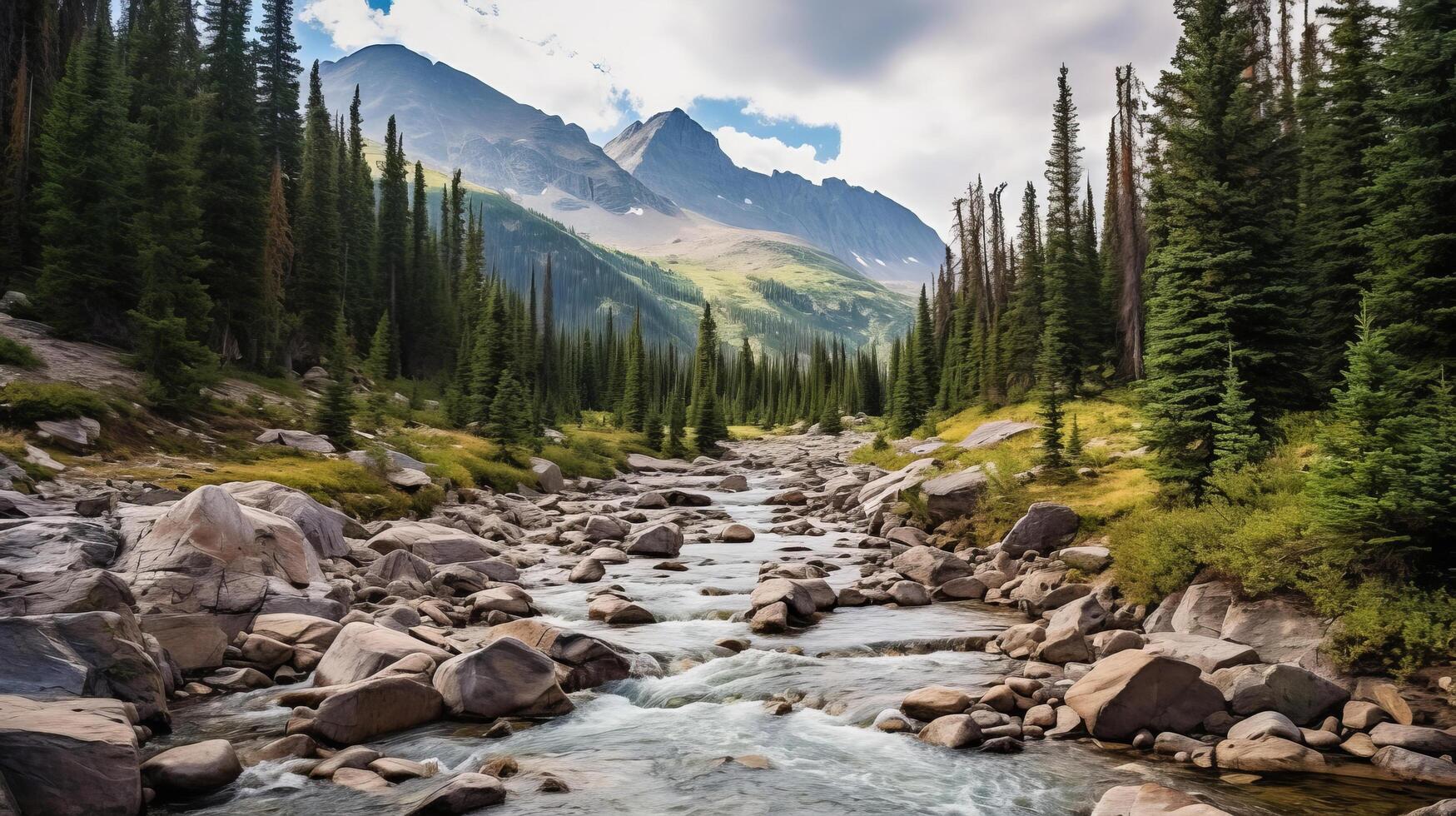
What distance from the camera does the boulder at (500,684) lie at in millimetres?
11133

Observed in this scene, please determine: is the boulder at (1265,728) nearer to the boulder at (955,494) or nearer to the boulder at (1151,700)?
the boulder at (1151,700)

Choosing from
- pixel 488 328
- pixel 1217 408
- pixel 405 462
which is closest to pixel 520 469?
pixel 405 462

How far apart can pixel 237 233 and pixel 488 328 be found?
14.2m

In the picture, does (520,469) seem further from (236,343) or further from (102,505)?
(102,505)

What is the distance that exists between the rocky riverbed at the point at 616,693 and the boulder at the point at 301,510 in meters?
0.07

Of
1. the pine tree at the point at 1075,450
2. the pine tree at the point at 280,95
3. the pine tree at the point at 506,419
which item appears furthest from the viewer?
the pine tree at the point at 280,95

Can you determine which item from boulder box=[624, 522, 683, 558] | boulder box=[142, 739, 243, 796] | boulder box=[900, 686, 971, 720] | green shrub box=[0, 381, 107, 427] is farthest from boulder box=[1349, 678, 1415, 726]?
green shrub box=[0, 381, 107, 427]

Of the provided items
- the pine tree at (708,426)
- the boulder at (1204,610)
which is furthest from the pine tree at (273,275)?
the boulder at (1204,610)

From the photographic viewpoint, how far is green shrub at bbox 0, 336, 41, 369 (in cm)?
2345

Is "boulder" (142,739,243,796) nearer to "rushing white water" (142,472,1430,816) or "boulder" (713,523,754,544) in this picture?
"rushing white water" (142,472,1430,816)

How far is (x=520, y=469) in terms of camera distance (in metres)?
39.9

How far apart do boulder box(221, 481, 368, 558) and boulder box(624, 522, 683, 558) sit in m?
8.94

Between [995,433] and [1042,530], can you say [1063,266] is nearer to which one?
[995,433]

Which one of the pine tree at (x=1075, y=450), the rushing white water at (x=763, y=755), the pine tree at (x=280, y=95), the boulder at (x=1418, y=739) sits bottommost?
the rushing white water at (x=763, y=755)
